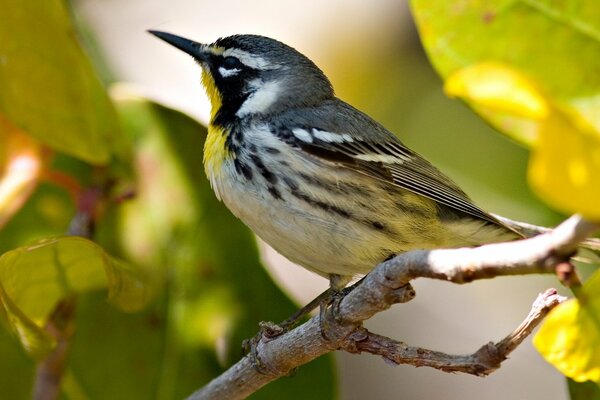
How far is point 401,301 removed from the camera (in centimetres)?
131

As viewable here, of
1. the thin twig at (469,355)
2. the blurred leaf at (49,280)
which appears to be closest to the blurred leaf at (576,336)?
the thin twig at (469,355)

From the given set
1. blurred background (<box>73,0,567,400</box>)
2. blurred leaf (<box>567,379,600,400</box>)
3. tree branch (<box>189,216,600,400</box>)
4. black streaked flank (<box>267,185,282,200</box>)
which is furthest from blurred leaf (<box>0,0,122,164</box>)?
blurred leaf (<box>567,379,600,400</box>)

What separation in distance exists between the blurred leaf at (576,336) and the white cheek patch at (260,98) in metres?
1.58

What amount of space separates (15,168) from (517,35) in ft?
4.57

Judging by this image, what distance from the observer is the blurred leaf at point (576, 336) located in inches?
38.5

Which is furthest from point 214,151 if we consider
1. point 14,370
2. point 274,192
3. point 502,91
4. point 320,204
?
point 502,91

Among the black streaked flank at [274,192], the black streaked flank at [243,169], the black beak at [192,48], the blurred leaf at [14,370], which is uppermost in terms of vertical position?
the black beak at [192,48]

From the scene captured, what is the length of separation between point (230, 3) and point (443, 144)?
5.11ft

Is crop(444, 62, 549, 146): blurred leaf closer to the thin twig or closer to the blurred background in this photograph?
the thin twig

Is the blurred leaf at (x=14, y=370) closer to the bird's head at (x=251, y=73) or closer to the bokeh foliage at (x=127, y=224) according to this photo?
the bokeh foliage at (x=127, y=224)

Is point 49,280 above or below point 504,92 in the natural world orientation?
below

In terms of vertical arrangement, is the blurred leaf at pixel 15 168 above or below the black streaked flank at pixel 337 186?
below

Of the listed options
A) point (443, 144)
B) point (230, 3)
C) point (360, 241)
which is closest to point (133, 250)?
A: point (360, 241)

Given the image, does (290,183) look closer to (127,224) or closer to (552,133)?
Answer: (127,224)
